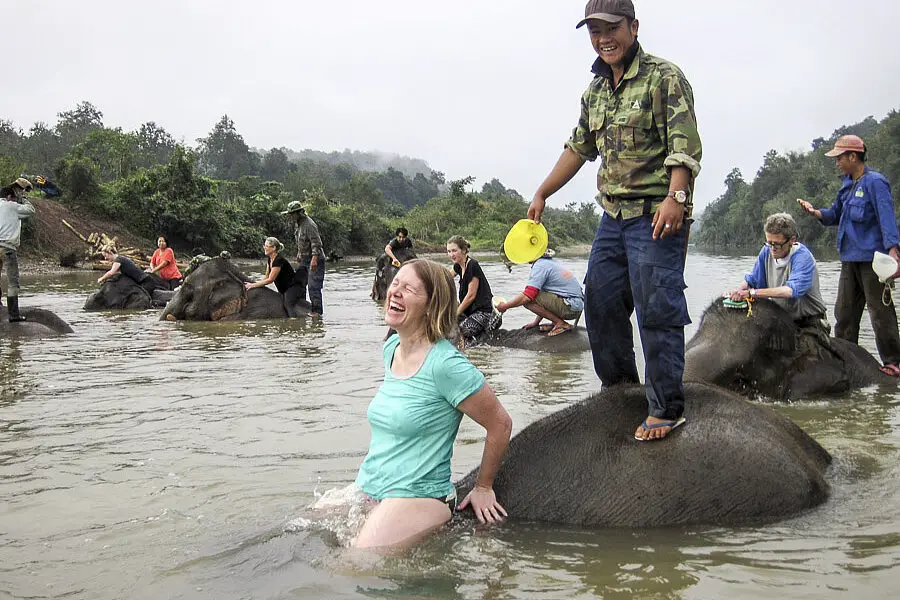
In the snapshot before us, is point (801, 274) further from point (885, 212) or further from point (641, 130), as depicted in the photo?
point (641, 130)

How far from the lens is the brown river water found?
10.8ft

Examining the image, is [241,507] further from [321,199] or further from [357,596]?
[321,199]

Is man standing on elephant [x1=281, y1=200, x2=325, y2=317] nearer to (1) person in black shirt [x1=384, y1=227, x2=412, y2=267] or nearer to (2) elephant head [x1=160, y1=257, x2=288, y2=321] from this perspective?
(2) elephant head [x1=160, y1=257, x2=288, y2=321]

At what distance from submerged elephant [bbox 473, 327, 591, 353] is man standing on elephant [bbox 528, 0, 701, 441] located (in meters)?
5.44

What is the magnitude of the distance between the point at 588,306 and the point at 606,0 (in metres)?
1.48

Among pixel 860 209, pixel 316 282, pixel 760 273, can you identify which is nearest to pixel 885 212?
pixel 860 209

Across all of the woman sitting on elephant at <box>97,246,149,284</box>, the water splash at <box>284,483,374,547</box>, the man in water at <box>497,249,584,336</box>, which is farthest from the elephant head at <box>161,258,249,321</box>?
the water splash at <box>284,483,374,547</box>

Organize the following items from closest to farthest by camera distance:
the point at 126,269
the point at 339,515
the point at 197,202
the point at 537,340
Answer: the point at 339,515 → the point at 537,340 → the point at 126,269 → the point at 197,202

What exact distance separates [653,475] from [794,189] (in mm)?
85530

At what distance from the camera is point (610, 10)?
4.14 m

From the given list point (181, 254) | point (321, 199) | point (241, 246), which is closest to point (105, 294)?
point (181, 254)

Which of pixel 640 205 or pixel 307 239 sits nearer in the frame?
pixel 640 205

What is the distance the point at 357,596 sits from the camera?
3.16 meters

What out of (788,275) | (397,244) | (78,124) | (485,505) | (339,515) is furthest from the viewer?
(78,124)
